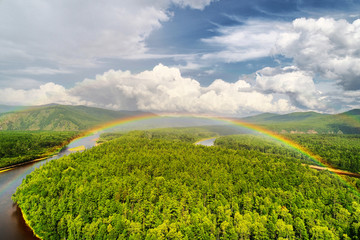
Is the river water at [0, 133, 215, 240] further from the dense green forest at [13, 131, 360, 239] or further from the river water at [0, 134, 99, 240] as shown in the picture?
the dense green forest at [13, 131, 360, 239]

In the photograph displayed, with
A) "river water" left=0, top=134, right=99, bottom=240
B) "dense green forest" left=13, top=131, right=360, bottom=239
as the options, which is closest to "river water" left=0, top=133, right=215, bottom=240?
"river water" left=0, top=134, right=99, bottom=240

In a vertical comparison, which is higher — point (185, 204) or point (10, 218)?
point (185, 204)

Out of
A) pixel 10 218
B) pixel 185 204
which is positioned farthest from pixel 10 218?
pixel 185 204

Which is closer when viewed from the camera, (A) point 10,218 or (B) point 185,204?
(A) point 10,218

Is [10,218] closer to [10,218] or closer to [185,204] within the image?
[10,218]

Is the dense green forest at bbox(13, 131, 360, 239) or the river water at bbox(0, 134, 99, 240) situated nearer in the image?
the dense green forest at bbox(13, 131, 360, 239)

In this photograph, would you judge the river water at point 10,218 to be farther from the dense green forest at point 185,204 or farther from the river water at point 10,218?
the dense green forest at point 185,204

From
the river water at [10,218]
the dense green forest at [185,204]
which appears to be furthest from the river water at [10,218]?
the dense green forest at [185,204]

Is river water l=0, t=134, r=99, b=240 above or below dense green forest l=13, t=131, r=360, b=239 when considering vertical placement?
below

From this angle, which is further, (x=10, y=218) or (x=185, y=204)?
(x=185, y=204)
